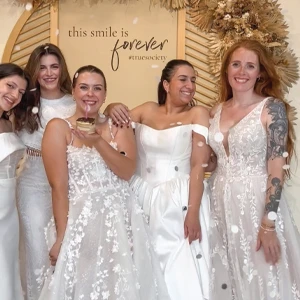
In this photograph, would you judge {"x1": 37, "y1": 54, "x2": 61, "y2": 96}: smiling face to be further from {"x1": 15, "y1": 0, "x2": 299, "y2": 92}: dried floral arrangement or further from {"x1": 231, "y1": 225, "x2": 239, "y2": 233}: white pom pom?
{"x1": 231, "y1": 225, "x2": 239, "y2": 233}: white pom pom

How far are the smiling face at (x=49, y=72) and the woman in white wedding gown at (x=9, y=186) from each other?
0.56 feet

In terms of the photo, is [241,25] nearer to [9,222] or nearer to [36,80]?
[36,80]

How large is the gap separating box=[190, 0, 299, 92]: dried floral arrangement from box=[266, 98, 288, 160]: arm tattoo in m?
0.66

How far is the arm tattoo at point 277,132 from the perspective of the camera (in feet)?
6.00

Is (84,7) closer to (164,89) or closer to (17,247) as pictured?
(164,89)

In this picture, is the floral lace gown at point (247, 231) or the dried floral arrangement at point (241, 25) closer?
the floral lace gown at point (247, 231)

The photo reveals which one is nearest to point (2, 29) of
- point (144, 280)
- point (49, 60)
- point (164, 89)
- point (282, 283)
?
point (49, 60)

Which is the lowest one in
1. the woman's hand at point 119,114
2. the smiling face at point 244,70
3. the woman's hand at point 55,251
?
the woman's hand at point 55,251

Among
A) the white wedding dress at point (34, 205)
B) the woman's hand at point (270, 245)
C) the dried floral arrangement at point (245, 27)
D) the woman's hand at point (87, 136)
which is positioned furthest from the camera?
the dried floral arrangement at point (245, 27)

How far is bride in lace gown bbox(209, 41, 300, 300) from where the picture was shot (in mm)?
1816

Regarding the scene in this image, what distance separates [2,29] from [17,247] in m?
1.24

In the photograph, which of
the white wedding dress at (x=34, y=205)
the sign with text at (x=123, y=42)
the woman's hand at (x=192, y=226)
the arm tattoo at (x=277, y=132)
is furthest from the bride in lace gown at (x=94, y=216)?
the sign with text at (x=123, y=42)

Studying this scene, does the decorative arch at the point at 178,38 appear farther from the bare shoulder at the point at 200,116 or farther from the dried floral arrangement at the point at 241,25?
the bare shoulder at the point at 200,116

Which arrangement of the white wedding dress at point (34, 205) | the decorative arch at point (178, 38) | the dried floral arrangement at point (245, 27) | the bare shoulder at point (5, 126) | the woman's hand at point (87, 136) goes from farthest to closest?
the decorative arch at point (178, 38) → the dried floral arrangement at point (245, 27) → the white wedding dress at point (34, 205) → the bare shoulder at point (5, 126) → the woman's hand at point (87, 136)
